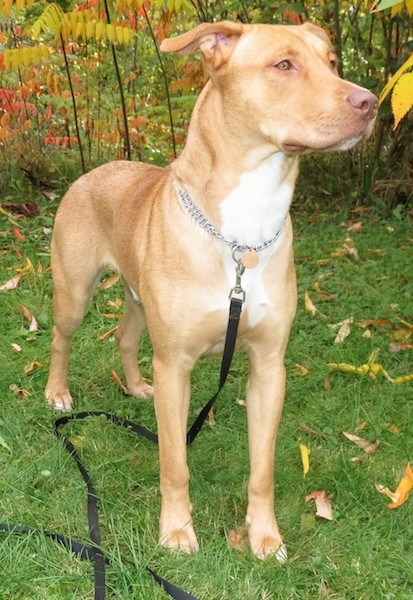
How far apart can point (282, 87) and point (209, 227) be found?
627mm


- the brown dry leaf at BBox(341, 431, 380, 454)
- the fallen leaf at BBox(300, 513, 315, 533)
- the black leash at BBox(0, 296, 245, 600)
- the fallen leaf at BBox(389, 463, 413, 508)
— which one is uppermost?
the black leash at BBox(0, 296, 245, 600)

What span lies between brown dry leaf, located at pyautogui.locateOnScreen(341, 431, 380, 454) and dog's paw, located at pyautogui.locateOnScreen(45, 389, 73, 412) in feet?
5.22

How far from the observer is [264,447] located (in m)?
3.35

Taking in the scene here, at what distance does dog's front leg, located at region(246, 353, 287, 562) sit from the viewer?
334 cm

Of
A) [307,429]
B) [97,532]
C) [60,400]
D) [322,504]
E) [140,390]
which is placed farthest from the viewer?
[140,390]

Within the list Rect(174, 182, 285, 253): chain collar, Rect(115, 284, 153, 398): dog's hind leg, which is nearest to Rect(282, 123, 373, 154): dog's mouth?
Rect(174, 182, 285, 253): chain collar

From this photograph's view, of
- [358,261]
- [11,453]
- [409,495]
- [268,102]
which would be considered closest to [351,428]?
[409,495]

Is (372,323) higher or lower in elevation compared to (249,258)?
lower

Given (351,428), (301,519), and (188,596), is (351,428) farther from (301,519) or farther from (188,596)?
(188,596)

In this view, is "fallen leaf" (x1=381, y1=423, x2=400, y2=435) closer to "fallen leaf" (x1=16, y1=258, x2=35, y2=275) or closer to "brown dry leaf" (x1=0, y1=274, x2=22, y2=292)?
"brown dry leaf" (x1=0, y1=274, x2=22, y2=292)

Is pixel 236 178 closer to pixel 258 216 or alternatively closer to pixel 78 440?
pixel 258 216

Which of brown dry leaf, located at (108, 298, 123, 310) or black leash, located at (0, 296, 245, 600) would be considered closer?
black leash, located at (0, 296, 245, 600)

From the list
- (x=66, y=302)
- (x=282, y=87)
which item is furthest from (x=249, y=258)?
(x=66, y=302)

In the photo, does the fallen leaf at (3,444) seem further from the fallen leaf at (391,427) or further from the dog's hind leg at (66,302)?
the fallen leaf at (391,427)
